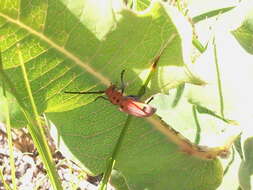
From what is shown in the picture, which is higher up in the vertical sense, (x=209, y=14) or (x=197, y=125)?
(x=209, y=14)

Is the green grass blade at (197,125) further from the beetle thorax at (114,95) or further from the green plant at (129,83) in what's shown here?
the beetle thorax at (114,95)

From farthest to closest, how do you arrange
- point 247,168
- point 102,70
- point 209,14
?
point 209,14 → point 247,168 → point 102,70

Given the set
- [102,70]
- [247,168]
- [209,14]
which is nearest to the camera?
[102,70]

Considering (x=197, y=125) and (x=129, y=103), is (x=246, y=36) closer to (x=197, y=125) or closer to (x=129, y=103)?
(x=197, y=125)

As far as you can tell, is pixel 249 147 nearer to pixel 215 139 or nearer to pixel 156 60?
pixel 215 139

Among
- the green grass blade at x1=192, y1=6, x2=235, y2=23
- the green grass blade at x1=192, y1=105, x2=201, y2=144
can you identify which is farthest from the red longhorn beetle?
the green grass blade at x1=192, y1=6, x2=235, y2=23

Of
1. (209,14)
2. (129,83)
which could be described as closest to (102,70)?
(129,83)

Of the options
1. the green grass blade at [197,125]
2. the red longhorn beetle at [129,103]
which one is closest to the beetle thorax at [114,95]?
the red longhorn beetle at [129,103]

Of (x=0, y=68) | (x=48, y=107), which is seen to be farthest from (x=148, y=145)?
(x=0, y=68)

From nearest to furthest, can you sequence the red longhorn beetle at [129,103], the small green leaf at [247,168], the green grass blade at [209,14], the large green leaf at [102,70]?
the large green leaf at [102,70] → the red longhorn beetle at [129,103] → the small green leaf at [247,168] → the green grass blade at [209,14]
